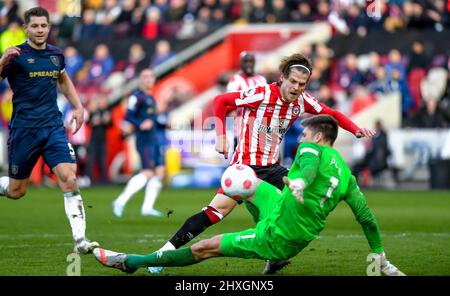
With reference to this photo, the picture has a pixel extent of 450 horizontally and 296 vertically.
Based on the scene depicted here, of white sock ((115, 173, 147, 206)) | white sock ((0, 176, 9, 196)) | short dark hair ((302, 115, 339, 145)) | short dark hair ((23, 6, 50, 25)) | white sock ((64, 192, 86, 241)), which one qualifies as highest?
short dark hair ((23, 6, 50, 25))

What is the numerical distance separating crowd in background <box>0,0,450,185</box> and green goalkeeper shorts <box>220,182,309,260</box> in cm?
1794

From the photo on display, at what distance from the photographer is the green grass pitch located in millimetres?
10914

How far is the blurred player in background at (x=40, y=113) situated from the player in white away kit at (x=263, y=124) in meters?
1.62

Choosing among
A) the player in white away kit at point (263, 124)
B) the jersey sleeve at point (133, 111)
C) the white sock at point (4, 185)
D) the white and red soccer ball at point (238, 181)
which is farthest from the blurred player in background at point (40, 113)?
the jersey sleeve at point (133, 111)

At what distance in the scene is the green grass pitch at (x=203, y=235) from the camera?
10.9m

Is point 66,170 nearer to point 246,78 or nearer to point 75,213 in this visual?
point 75,213

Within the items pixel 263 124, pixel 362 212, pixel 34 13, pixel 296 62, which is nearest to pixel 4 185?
pixel 34 13

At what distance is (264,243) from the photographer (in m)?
9.12

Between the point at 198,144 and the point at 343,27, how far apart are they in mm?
5832

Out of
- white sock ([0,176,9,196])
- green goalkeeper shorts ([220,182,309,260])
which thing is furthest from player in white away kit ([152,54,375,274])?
white sock ([0,176,9,196])

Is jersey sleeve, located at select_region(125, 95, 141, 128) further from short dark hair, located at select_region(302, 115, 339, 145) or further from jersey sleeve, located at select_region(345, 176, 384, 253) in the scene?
short dark hair, located at select_region(302, 115, 339, 145)

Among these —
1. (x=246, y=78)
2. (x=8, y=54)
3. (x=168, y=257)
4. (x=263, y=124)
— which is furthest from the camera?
(x=246, y=78)

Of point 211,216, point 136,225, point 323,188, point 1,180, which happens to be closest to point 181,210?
point 136,225

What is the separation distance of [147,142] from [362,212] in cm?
1000
